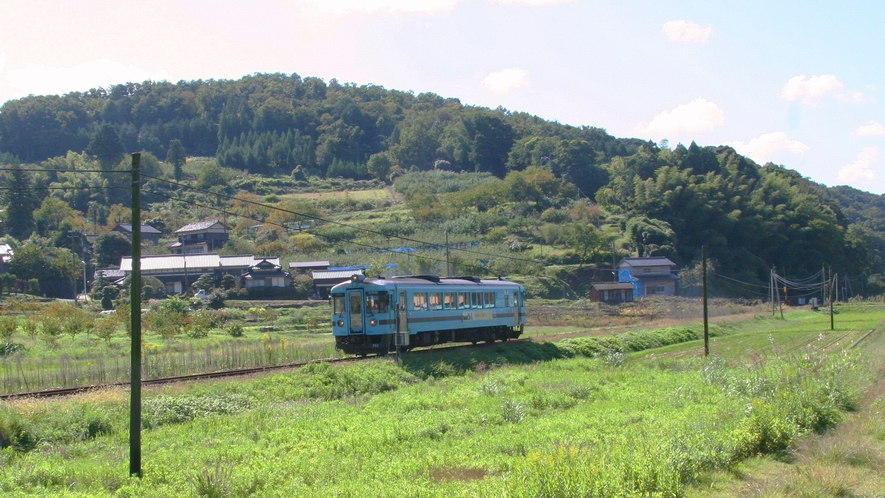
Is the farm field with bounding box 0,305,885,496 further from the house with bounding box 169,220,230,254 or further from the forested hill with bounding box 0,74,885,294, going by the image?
the house with bounding box 169,220,230,254

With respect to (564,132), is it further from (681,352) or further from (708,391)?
(708,391)

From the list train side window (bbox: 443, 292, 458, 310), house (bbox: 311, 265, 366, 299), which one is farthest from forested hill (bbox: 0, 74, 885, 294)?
train side window (bbox: 443, 292, 458, 310)

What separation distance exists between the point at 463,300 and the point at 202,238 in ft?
159

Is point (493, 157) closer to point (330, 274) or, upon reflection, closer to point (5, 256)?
point (330, 274)

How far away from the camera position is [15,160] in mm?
114375

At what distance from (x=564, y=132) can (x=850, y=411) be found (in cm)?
13337

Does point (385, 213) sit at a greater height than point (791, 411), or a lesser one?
greater

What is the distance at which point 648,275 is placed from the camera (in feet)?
214

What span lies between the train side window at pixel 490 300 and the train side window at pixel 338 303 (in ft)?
23.4

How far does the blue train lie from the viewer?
23.3 m

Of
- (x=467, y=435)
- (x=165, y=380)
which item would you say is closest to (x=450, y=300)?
(x=165, y=380)

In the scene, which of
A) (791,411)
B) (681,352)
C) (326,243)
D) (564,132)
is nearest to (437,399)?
(791,411)

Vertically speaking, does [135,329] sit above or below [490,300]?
above

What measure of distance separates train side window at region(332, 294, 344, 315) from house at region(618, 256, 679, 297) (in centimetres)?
4433
